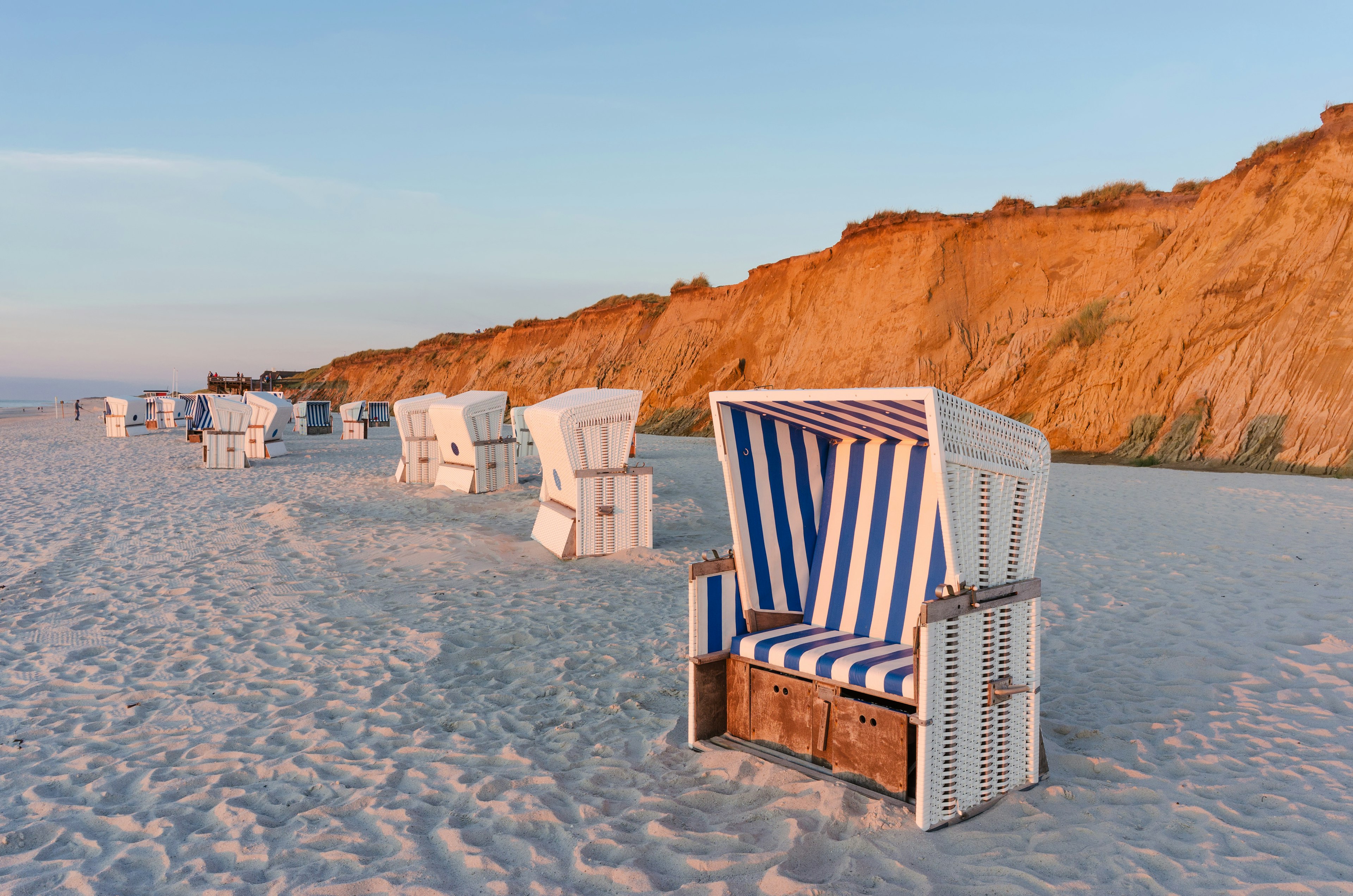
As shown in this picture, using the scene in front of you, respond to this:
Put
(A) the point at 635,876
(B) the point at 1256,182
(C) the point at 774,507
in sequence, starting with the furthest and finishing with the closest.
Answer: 1. (B) the point at 1256,182
2. (C) the point at 774,507
3. (A) the point at 635,876

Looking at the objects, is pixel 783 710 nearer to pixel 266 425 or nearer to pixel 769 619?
pixel 769 619

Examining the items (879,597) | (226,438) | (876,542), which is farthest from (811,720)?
(226,438)

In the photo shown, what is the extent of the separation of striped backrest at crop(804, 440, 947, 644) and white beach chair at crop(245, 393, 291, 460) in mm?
18113

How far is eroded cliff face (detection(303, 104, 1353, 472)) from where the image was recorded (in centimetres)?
1752

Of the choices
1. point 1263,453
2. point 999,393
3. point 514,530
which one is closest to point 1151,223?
point 999,393

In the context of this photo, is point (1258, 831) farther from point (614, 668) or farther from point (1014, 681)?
point (614, 668)

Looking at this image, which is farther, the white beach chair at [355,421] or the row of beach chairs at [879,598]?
the white beach chair at [355,421]

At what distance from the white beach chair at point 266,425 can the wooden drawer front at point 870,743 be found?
61.2 ft

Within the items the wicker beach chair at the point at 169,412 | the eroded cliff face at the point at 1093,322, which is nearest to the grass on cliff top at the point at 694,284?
the eroded cliff face at the point at 1093,322

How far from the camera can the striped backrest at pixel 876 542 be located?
363 cm

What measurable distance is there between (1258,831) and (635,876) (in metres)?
2.48

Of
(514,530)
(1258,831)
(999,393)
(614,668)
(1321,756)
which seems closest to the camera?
(1258,831)

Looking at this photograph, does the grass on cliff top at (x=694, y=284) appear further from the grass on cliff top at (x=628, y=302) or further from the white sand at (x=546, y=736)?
the white sand at (x=546, y=736)

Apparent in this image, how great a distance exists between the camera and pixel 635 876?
2.66 m
